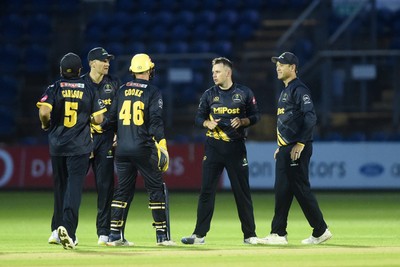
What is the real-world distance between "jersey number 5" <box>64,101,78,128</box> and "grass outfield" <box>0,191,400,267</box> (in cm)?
150

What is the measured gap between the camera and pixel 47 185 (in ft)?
84.3

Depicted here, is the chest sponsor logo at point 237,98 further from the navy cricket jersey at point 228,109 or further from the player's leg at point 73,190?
the player's leg at point 73,190

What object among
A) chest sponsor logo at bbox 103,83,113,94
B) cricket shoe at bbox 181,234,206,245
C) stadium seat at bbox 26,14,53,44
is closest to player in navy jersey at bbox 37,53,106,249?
chest sponsor logo at bbox 103,83,113,94

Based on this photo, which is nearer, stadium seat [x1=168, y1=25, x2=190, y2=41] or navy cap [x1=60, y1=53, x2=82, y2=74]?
navy cap [x1=60, y1=53, x2=82, y2=74]

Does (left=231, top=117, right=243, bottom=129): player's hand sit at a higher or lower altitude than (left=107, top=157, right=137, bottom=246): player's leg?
higher

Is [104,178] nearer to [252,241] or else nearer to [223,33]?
[252,241]

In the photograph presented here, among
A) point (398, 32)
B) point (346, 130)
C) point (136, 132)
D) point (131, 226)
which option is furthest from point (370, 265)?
point (398, 32)

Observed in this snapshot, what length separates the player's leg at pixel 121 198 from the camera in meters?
13.0

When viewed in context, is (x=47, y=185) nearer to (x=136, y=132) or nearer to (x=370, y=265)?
(x=136, y=132)

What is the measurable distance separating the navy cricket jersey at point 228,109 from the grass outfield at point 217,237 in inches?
54.8

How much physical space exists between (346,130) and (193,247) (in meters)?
13.4

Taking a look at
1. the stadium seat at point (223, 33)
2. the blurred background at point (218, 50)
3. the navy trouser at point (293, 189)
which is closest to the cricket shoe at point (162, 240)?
the navy trouser at point (293, 189)

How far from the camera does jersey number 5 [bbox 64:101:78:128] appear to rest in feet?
42.2

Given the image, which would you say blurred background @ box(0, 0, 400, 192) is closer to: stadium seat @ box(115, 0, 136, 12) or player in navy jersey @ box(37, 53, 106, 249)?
stadium seat @ box(115, 0, 136, 12)
